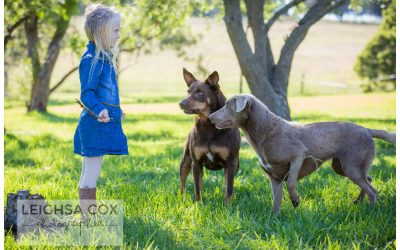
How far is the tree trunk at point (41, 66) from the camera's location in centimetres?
1961

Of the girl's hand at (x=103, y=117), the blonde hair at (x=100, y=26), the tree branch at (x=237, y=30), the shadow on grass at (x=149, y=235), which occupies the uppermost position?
the tree branch at (x=237, y=30)

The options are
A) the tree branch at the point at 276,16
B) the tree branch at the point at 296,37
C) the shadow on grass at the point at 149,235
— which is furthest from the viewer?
the tree branch at the point at 276,16

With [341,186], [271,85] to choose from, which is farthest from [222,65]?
[341,186]

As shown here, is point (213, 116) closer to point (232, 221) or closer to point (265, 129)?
point (265, 129)

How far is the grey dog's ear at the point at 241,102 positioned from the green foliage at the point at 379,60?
34.3 m

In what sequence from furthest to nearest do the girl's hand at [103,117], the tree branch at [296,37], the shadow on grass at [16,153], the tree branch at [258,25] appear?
the tree branch at [258,25] < the tree branch at [296,37] < the shadow on grass at [16,153] < the girl's hand at [103,117]

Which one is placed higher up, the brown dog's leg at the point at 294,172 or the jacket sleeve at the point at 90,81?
the jacket sleeve at the point at 90,81

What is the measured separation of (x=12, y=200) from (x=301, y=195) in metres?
3.04

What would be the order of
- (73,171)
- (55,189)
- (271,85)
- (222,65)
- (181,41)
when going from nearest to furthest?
(55,189)
(73,171)
(271,85)
(181,41)
(222,65)

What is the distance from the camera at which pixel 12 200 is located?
459 centimetres

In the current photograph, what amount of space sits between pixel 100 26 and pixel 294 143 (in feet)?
6.83

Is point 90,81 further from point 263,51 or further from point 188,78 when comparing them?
point 263,51

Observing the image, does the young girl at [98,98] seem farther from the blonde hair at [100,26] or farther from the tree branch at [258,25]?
the tree branch at [258,25]

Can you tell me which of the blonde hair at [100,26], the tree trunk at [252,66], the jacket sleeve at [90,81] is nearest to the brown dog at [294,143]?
the jacket sleeve at [90,81]
